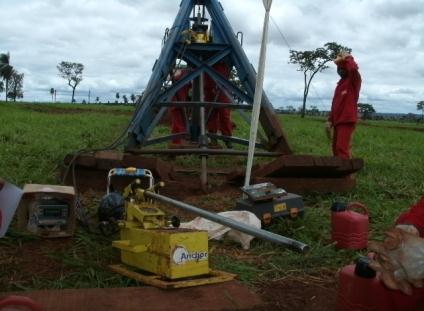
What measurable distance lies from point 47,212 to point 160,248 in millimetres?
1329

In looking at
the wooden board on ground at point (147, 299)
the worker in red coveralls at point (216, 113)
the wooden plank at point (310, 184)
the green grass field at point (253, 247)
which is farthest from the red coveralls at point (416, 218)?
the worker in red coveralls at point (216, 113)

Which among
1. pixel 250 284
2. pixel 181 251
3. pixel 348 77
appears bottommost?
pixel 250 284

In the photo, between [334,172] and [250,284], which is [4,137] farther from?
[250,284]

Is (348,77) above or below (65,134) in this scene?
above

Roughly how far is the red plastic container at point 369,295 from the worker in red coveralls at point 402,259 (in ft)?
0.68

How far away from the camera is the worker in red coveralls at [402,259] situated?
167 cm

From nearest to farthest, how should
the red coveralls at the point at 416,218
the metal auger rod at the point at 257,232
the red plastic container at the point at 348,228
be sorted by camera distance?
the red coveralls at the point at 416,218, the metal auger rod at the point at 257,232, the red plastic container at the point at 348,228

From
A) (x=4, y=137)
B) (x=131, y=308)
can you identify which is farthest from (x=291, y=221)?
(x=4, y=137)

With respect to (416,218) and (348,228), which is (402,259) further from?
(348,228)

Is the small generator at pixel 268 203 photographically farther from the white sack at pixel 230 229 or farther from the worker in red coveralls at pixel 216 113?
the worker in red coveralls at pixel 216 113

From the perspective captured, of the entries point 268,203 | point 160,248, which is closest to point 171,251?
point 160,248

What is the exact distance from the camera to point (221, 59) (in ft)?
24.5

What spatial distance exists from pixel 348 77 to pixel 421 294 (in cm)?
540

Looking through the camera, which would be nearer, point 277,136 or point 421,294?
point 421,294
